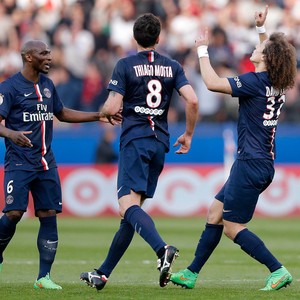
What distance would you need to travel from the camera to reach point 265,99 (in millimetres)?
9211

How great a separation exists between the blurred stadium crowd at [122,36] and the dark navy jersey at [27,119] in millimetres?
12271

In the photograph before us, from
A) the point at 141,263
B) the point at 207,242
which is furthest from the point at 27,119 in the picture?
the point at 141,263

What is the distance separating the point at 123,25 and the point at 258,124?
15126 mm

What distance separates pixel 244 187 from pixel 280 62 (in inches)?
47.0

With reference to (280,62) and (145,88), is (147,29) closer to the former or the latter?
(145,88)

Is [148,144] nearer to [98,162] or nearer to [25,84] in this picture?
[25,84]

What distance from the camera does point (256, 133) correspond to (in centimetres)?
925

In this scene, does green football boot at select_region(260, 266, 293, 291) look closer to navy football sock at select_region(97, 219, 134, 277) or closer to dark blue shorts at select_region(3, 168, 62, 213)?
navy football sock at select_region(97, 219, 134, 277)

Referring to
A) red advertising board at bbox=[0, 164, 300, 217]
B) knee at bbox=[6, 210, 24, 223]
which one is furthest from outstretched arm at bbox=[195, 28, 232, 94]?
red advertising board at bbox=[0, 164, 300, 217]

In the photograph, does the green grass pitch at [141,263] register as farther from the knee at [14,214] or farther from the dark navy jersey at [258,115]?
the dark navy jersey at [258,115]

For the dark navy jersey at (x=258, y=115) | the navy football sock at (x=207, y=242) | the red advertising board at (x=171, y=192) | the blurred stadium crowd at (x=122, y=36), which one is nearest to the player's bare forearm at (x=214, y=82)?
the dark navy jersey at (x=258, y=115)

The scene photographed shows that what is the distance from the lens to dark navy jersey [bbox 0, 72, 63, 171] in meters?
9.50

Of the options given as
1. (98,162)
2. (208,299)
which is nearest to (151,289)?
(208,299)

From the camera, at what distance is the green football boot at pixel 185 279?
9539 mm
